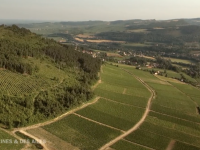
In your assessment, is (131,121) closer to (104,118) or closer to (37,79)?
(104,118)

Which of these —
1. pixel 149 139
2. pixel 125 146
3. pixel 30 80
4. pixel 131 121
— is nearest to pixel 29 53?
pixel 30 80

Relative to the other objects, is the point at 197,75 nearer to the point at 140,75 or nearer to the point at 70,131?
the point at 140,75

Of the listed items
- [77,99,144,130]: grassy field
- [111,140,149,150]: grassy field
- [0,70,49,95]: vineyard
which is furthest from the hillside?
[111,140,149,150]: grassy field

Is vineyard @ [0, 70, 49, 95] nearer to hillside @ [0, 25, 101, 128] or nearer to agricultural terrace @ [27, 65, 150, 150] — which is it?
hillside @ [0, 25, 101, 128]

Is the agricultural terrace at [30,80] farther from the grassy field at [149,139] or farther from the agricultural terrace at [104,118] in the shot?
the grassy field at [149,139]

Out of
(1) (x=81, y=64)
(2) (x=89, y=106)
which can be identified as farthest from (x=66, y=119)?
(1) (x=81, y=64)

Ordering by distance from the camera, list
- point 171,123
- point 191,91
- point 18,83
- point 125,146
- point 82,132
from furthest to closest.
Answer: point 191,91
point 18,83
point 171,123
point 82,132
point 125,146
